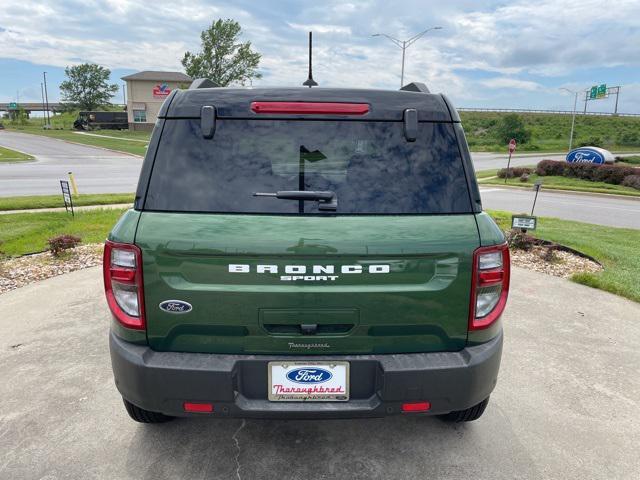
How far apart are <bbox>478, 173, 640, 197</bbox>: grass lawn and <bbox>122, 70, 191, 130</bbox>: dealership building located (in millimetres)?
52456

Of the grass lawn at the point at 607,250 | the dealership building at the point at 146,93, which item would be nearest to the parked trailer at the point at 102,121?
the dealership building at the point at 146,93

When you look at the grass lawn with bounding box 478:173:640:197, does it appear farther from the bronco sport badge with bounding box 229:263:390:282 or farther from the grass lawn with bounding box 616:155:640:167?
the bronco sport badge with bounding box 229:263:390:282

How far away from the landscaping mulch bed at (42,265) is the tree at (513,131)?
209 feet

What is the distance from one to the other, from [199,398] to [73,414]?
1.45m

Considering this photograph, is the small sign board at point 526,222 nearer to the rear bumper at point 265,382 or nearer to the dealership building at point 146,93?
the rear bumper at point 265,382

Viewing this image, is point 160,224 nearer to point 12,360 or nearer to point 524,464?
point 524,464

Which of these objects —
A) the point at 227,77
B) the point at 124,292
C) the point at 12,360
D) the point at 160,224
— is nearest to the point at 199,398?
the point at 124,292

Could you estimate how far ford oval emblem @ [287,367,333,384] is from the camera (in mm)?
2109

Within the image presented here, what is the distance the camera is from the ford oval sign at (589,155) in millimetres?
28406

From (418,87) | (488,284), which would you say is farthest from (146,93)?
(488,284)

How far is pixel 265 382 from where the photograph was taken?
6.92ft

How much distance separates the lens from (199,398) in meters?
2.10

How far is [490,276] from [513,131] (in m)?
67.6

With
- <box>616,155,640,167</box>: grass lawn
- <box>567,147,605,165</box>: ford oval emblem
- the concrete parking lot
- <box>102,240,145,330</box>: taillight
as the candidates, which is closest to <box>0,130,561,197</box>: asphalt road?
the concrete parking lot
